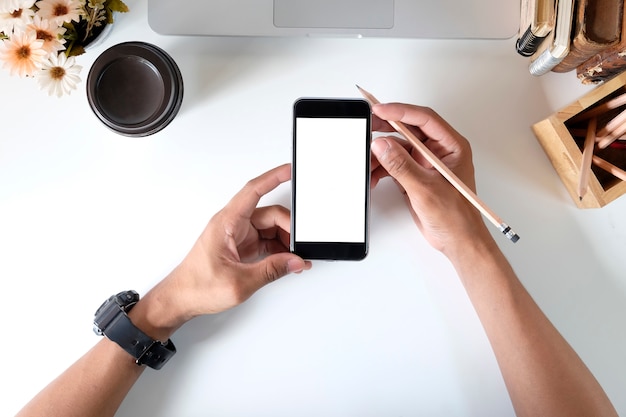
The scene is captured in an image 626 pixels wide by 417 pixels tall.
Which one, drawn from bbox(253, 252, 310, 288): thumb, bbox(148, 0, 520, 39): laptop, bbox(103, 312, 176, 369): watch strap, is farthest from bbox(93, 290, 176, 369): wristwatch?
bbox(148, 0, 520, 39): laptop

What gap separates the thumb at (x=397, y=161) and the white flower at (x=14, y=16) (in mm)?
419

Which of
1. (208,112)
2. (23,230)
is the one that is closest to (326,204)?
(208,112)

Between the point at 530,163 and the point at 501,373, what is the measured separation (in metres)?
0.29

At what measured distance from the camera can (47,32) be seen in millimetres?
568

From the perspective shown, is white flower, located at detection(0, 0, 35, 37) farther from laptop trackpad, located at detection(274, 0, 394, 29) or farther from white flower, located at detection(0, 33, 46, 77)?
laptop trackpad, located at detection(274, 0, 394, 29)

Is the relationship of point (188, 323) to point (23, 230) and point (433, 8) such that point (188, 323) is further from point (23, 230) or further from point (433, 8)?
point (433, 8)

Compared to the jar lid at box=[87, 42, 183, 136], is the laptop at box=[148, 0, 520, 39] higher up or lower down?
higher up

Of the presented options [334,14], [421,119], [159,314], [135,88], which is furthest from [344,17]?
[159,314]

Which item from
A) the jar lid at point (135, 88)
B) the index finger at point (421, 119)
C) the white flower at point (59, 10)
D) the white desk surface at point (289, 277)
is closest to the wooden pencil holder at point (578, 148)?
the white desk surface at point (289, 277)

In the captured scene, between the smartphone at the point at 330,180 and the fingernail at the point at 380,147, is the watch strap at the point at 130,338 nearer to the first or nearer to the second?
the smartphone at the point at 330,180

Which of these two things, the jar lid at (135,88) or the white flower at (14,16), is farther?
the jar lid at (135,88)

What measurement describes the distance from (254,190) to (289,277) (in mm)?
142

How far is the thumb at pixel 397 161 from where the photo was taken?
597 mm

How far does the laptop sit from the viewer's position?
0.67 metres
